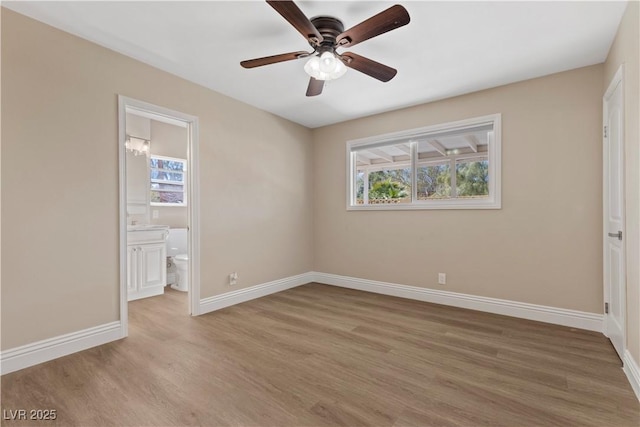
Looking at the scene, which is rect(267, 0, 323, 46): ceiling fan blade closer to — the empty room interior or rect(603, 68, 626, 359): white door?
the empty room interior

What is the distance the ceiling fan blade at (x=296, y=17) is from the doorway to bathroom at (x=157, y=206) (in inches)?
71.2

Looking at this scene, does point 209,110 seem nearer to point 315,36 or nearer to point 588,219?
point 315,36

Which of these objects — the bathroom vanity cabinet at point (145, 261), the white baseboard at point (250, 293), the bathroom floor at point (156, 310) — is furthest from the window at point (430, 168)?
the bathroom vanity cabinet at point (145, 261)

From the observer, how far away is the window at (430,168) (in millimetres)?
3471

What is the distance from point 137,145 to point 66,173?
248cm

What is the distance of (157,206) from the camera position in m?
4.89

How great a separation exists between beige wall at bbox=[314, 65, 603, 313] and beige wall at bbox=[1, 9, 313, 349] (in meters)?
2.53

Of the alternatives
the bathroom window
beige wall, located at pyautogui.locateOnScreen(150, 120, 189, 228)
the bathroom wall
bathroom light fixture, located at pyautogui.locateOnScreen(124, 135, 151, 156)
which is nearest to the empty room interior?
the bathroom wall

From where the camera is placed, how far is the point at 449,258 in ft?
12.0

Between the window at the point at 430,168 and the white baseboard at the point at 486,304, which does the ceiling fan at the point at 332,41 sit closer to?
the window at the point at 430,168

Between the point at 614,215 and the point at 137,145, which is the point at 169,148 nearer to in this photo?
the point at 137,145

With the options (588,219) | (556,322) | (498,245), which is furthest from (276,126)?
(556,322)

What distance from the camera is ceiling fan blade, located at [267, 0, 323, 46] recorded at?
5.41ft

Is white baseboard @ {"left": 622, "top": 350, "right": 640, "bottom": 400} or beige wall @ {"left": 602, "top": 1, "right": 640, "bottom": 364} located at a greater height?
beige wall @ {"left": 602, "top": 1, "right": 640, "bottom": 364}
